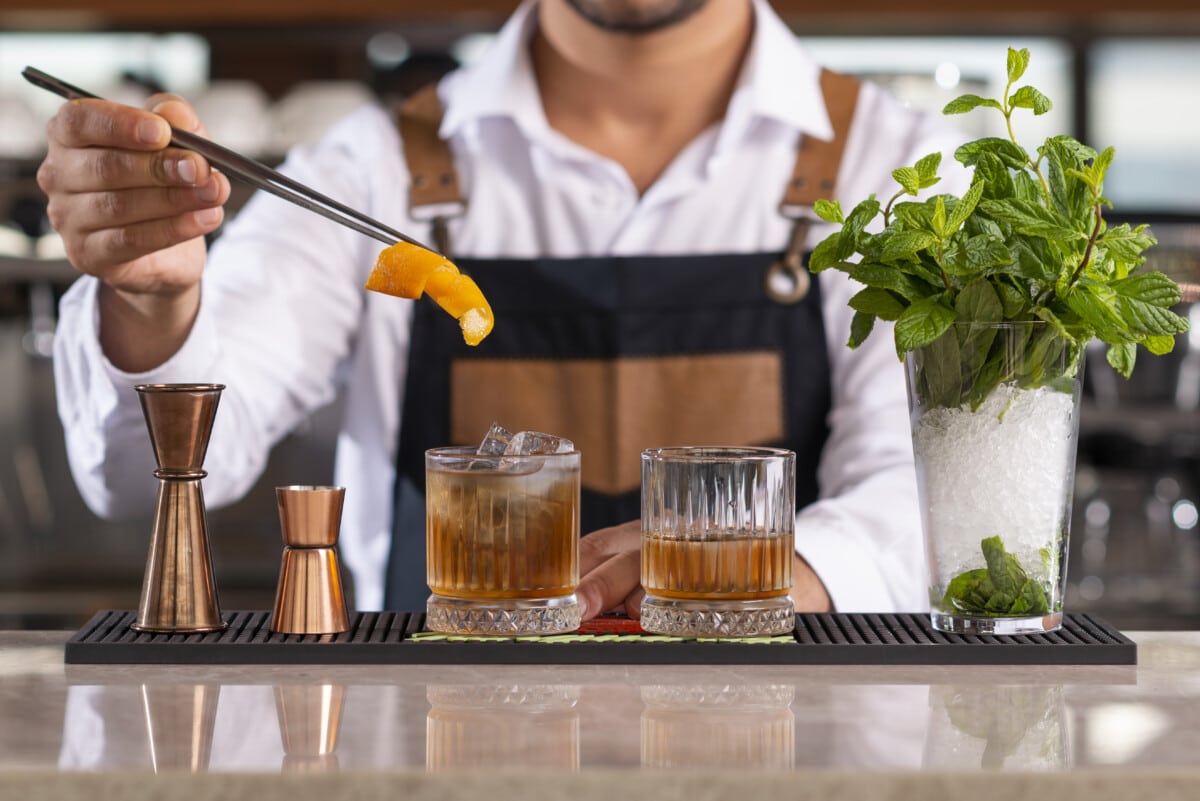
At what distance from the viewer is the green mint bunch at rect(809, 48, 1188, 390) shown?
98 centimetres

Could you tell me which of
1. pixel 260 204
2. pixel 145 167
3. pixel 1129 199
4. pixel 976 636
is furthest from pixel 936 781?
pixel 1129 199

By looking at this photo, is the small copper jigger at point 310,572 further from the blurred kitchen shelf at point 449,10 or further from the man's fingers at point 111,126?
the blurred kitchen shelf at point 449,10

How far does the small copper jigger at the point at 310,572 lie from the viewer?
1.03 m

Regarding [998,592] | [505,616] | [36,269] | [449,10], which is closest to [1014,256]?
[998,592]

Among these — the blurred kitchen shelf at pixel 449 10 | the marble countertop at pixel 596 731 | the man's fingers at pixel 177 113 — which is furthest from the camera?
the blurred kitchen shelf at pixel 449 10

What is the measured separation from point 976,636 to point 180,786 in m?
0.59

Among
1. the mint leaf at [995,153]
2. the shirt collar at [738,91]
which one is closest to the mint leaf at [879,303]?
the mint leaf at [995,153]

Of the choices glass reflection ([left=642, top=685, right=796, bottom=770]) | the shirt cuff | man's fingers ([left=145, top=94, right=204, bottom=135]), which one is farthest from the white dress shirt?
glass reflection ([left=642, top=685, right=796, bottom=770])

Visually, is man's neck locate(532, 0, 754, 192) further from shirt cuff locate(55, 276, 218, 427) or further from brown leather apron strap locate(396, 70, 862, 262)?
shirt cuff locate(55, 276, 218, 427)

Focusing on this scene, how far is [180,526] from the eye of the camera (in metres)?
1.04

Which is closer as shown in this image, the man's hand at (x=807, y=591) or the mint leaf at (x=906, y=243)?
the mint leaf at (x=906, y=243)

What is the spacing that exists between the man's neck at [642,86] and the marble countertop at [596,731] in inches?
47.9

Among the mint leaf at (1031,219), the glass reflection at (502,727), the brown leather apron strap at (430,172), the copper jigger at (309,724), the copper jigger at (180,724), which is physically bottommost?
the copper jigger at (180,724)

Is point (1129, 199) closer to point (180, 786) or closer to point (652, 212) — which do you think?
point (652, 212)
